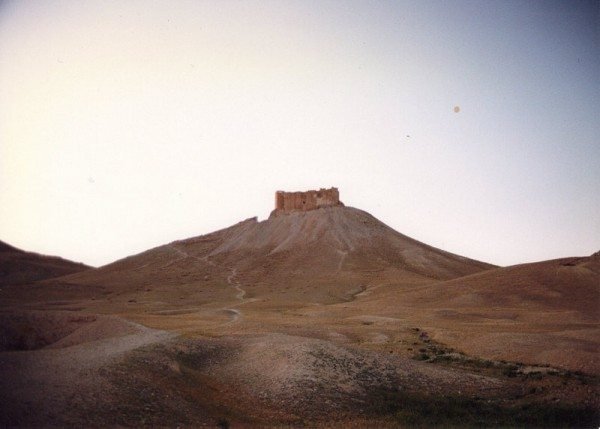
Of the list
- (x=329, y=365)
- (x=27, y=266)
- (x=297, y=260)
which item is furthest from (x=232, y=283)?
(x=329, y=365)

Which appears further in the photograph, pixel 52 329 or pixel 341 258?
pixel 341 258

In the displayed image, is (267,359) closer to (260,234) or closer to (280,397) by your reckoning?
(280,397)

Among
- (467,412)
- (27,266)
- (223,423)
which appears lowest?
(467,412)

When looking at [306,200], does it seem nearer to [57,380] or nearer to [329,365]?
[329,365]

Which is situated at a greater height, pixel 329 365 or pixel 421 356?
pixel 329 365

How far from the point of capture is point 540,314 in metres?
36.8

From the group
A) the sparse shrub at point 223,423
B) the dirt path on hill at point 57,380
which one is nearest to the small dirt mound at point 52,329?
the dirt path on hill at point 57,380

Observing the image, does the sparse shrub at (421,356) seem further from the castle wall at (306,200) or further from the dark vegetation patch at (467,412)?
the castle wall at (306,200)

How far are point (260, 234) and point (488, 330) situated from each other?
233ft

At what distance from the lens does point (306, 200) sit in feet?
340

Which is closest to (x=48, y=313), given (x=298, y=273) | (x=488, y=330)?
(x=488, y=330)

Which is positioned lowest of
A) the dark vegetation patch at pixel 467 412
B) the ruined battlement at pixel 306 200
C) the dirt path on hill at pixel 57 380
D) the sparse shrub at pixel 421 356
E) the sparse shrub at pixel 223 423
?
the dark vegetation patch at pixel 467 412

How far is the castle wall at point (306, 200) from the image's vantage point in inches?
4067

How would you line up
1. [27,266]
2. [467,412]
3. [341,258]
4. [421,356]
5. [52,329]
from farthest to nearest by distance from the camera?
[27,266]
[341,258]
[421,356]
[52,329]
[467,412]
